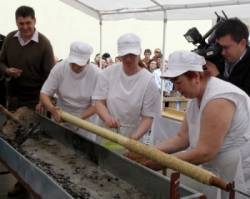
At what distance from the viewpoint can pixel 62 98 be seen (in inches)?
102

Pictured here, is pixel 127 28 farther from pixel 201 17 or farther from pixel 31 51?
pixel 31 51

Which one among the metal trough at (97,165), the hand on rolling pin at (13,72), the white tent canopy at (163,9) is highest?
the white tent canopy at (163,9)

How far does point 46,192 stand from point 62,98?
3.97 ft

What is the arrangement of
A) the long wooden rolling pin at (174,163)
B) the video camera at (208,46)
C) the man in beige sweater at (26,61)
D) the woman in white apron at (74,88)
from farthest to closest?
the man in beige sweater at (26,61) < the woman in white apron at (74,88) < the video camera at (208,46) < the long wooden rolling pin at (174,163)

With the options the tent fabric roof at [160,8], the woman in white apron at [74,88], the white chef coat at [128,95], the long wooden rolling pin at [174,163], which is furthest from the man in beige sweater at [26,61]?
the tent fabric roof at [160,8]

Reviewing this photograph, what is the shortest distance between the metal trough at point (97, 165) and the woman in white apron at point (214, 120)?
16 centimetres

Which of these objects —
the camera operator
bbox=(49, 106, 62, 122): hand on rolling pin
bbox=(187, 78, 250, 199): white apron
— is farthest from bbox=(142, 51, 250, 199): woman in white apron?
bbox=(49, 106, 62, 122): hand on rolling pin

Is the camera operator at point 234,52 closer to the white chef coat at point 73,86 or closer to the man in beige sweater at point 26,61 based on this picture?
the white chef coat at point 73,86

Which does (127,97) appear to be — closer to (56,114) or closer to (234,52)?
(56,114)

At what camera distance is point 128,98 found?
7.34 ft

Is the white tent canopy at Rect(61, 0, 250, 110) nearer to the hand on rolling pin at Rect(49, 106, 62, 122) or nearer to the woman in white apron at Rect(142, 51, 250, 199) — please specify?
the hand on rolling pin at Rect(49, 106, 62, 122)

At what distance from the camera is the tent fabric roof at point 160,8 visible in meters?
3.93

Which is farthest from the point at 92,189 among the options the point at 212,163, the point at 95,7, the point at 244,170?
the point at 95,7

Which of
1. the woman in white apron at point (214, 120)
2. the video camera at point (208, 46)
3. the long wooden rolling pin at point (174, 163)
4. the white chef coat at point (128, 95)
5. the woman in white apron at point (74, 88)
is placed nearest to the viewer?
the long wooden rolling pin at point (174, 163)
